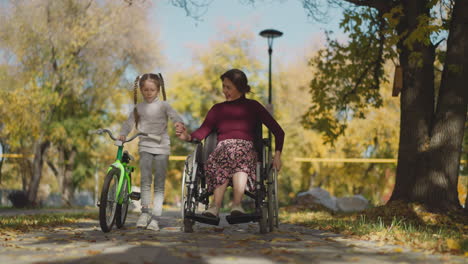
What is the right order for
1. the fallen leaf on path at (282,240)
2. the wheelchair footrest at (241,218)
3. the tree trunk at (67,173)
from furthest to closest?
the tree trunk at (67,173)
the wheelchair footrest at (241,218)
the fallen leaf on path at (282,240)

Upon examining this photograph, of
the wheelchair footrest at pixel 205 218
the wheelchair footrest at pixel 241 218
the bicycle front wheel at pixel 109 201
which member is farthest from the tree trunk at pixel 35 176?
the wheelchair footrest at pixel 241 218

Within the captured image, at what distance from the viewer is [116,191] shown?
6145 millimetres

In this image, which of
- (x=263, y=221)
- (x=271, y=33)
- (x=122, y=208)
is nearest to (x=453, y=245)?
(x=263, y=221)

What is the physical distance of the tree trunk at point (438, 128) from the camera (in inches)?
356

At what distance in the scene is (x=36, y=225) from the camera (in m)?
7.01

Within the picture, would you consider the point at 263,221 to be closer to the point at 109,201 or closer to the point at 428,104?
the point at 109,201

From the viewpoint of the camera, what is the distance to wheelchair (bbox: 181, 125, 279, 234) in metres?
5.62

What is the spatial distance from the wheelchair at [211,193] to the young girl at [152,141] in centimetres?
59

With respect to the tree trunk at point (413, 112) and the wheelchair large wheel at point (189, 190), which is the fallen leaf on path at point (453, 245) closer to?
the wheelchair large wheel at point (189, 190)

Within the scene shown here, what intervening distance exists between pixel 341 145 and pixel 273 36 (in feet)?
42.9

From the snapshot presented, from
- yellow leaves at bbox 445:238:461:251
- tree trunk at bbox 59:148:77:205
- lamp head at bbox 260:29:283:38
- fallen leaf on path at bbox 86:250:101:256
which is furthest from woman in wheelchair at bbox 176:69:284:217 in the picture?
tree trunk at bbox 59:148:77:205

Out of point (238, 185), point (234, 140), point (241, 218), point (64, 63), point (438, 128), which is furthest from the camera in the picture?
point (64, 63)

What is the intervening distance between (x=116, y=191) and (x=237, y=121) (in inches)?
57.8

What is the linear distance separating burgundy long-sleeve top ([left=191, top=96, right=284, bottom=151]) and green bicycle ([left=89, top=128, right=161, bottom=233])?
0.76m
